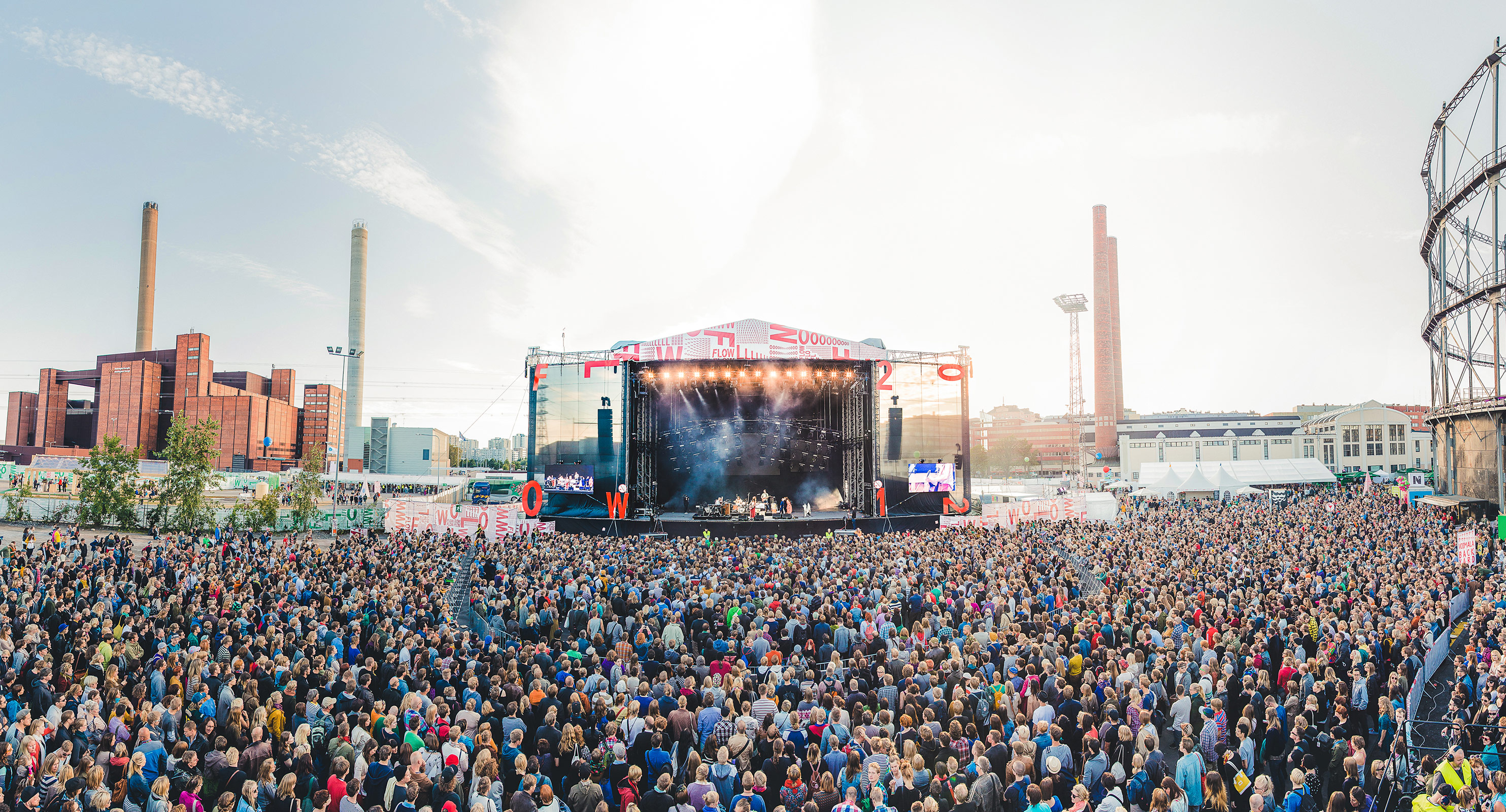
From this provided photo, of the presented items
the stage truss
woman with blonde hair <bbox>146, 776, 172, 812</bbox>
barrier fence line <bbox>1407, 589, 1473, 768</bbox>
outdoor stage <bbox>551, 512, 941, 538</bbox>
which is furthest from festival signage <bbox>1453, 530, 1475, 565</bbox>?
woman with blonde hair <bbox>146, 776, 172, 812</bbox>

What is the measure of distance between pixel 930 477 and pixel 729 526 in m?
7.75

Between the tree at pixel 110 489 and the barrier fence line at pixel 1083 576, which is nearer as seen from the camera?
the barrier fence line at pixel 1083 576

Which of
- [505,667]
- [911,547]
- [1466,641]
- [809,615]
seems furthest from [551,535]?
[1466,641]

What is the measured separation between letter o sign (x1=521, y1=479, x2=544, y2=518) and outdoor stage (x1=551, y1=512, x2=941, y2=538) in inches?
32.5

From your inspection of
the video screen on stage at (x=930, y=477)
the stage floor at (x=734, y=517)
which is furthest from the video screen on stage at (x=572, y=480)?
the video screen on stage at (x=930, y=477)

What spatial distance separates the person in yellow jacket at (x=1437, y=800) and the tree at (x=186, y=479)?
33369 mm

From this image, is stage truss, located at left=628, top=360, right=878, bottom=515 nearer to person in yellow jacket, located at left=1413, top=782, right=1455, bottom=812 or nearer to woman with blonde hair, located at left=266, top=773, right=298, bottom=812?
woman with blonde hair, located at left=266, top=773, right=298, bottom=812

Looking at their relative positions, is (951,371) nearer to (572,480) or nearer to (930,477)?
(930,477)

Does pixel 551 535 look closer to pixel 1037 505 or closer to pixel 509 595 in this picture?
pixel 509 595

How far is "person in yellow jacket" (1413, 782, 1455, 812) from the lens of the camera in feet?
17.3

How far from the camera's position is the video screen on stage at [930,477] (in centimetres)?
2725

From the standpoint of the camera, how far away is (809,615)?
11.3 m

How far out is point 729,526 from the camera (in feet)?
83.3

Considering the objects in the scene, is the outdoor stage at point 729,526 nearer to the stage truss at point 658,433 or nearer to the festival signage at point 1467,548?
the stage truss at point 658,433
